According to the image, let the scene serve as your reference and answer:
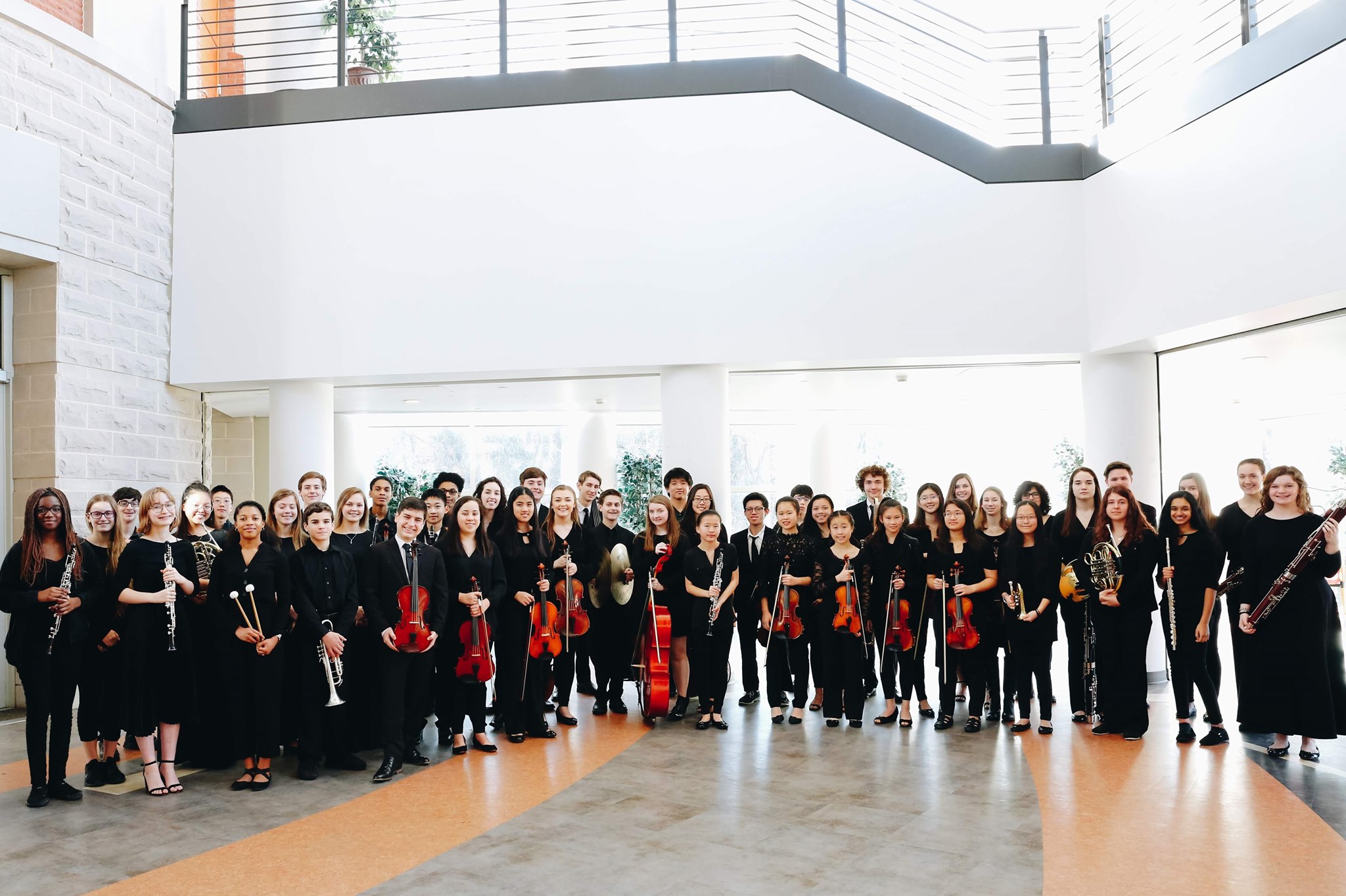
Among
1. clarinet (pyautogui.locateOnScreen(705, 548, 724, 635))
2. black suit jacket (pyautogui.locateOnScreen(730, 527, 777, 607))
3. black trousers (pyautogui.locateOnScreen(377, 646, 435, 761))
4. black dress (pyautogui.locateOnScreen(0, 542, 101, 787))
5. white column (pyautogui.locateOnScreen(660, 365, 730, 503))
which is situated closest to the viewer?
black dress (pyautogui.locateOnScreen(0, 542, 101, 787))

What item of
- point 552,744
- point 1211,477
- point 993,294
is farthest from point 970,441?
point 552,744

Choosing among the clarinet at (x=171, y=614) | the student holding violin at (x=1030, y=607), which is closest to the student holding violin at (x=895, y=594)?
the student holding violin at (x=1030, y=607)

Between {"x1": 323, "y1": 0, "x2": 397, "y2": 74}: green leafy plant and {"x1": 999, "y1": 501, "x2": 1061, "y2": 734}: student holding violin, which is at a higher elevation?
{"x1": 323, "y1": 0, "x2": 397, "y2": 74}: green leafy plant

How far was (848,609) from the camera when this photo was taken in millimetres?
5609

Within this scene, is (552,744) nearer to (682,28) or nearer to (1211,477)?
(682,28)

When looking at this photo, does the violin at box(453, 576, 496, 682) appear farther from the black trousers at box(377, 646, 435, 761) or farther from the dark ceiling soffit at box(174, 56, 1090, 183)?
the dark ceiling soffit at box(174, 56, 1090, 183)

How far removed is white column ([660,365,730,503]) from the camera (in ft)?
24.2

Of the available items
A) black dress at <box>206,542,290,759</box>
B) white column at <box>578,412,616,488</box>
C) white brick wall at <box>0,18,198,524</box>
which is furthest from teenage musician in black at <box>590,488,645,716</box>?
white column at <box>578,412,616,488</box>

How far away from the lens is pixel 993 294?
7121 millimetres

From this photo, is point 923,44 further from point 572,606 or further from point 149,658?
point 149,658

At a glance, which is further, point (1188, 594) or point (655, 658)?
point (655, 658)

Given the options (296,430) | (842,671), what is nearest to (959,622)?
(842,671)

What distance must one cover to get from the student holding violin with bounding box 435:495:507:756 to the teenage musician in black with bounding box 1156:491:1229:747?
3708 mm

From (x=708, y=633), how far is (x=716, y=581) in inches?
12.6
